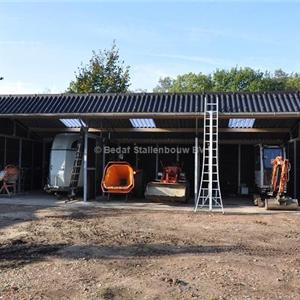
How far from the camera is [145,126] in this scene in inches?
850

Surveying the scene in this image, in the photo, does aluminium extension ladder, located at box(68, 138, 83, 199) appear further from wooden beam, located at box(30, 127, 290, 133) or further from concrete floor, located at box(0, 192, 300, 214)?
wooden beam, located at box(30, 127, 290, 133)

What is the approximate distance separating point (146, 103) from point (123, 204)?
155 inches

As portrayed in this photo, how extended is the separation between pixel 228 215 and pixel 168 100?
19.0ft

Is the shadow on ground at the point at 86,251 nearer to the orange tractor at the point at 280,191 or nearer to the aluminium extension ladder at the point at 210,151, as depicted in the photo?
the aluminium extension ladder at the point at 210,151

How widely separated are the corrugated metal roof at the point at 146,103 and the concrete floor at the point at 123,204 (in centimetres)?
331

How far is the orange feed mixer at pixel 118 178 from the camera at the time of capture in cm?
1892

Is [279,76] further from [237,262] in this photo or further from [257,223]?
[237,262]

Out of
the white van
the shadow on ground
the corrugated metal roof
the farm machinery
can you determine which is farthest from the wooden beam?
the shadow on ground

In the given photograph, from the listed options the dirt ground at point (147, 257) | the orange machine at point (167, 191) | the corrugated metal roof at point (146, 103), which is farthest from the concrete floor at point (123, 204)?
the corrugated metal roof at point (146, 103)

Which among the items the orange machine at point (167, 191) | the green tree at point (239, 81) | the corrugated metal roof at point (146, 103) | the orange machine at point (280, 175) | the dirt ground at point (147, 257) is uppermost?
the green tree at point (239, 81)

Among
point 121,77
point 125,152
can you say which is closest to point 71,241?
point 125,152

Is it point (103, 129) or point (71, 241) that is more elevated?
point (103, 129)

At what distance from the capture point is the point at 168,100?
771 inches

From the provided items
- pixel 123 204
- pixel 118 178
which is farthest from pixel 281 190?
pixel 118 178
